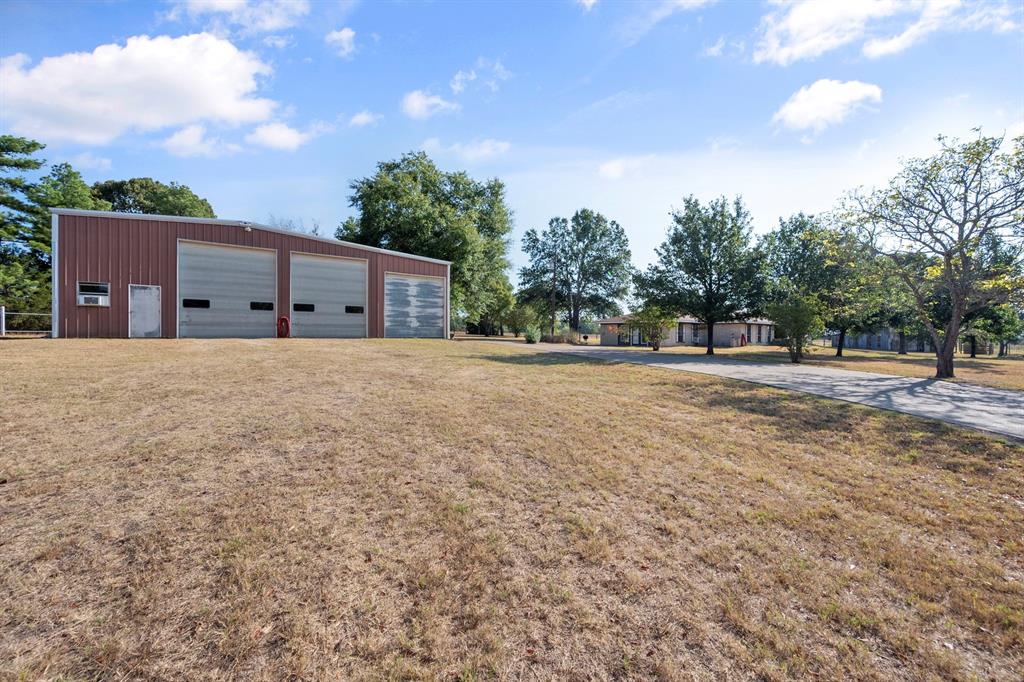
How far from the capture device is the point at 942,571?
105 inches

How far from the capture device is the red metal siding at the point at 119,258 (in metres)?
15.7

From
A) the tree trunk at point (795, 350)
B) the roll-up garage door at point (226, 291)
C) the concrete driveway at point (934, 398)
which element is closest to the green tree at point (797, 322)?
the tree trunk at point (795, 350)

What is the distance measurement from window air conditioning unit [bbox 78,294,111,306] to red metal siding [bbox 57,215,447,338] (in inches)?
5.6

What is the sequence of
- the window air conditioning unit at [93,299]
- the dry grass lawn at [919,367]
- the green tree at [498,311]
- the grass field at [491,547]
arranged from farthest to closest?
1. the green tree at [498,311]
2. the window air conditioning unit at [93,299]
3. the dry grass lawn at [919,367]
4. the grass field at [491,547]

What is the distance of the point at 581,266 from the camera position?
4866 cm

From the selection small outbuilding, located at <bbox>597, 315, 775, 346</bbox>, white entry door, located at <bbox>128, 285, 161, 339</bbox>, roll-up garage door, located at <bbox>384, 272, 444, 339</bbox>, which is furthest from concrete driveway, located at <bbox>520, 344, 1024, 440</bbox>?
small outbuilding, located at <bbox>597, 315, 775, 346</bbox>

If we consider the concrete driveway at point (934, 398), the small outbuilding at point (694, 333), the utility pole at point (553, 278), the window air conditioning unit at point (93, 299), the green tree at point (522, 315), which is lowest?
the concrete driveway at point (934, 398)

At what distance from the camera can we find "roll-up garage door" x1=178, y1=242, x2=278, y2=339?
17.8m

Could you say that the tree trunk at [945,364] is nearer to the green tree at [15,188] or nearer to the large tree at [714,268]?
the large tree at [714,268]

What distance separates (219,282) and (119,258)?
3.30m

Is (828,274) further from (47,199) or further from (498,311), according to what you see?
(47,199)

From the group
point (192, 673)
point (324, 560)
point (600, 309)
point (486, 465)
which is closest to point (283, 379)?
point (486, 465)

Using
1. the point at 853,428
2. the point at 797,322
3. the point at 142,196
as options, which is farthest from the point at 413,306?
the point at 142,196

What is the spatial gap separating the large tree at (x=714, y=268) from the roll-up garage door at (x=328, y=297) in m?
17.1
